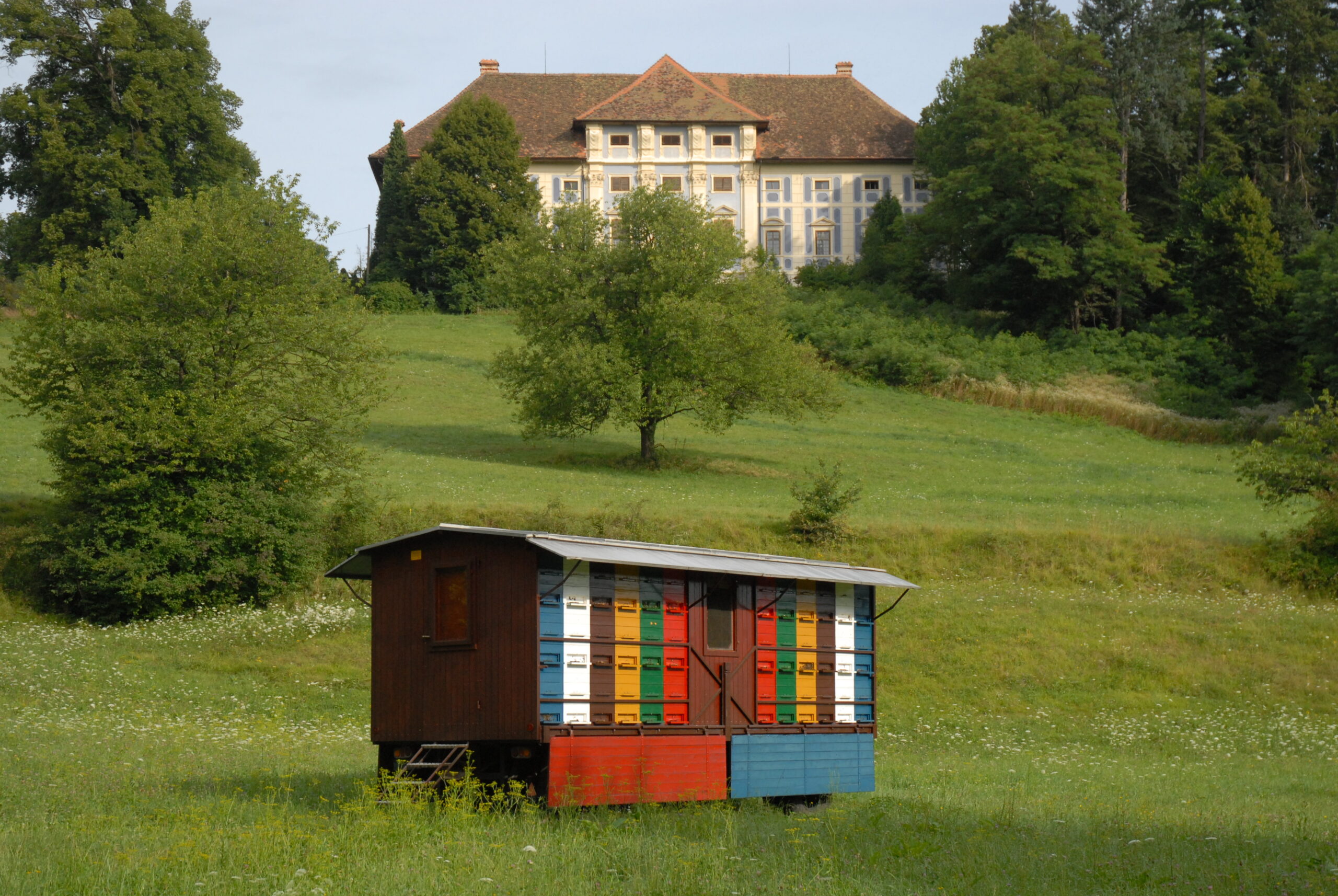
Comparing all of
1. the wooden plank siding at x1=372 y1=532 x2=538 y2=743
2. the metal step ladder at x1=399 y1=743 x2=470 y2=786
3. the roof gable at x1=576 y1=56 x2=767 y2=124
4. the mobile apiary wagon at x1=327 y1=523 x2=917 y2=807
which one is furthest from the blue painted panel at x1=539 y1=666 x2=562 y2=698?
the roof gable at x1=576 y1=56 x2=767 y2=124

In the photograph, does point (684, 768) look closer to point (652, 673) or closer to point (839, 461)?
point (652, 673)

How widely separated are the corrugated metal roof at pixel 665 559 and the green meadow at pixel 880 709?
122 inches

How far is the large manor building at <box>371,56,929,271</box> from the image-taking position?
9725 cm

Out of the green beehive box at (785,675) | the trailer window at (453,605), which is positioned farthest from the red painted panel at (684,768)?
the trailer window at (453,605)

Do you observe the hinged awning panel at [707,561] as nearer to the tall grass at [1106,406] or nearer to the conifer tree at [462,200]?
the tall grass at [1106,406]

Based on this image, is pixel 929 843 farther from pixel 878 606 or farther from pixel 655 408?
pixel 655 408

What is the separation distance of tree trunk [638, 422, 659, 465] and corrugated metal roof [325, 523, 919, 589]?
94.3 ft

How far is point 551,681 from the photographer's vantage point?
1616 centimetres

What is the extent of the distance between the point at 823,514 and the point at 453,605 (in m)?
20.6

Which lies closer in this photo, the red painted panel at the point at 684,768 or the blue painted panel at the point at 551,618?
the blue painted panel at the point at 551,618

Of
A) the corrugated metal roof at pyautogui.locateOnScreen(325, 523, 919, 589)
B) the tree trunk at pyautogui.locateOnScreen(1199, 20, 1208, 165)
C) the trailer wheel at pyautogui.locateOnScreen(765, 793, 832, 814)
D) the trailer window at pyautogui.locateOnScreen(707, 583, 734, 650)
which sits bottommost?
the trailer wheel at pyautogui.locateOnScreen(765, 793, 832, 814)

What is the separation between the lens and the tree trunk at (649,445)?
49.2 m

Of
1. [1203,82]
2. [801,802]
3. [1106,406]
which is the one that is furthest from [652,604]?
[1203,82]

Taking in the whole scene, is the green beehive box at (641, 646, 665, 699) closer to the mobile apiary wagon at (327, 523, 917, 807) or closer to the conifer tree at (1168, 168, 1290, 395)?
the mobile apiary wagon at (327, 523, 917, 807)
